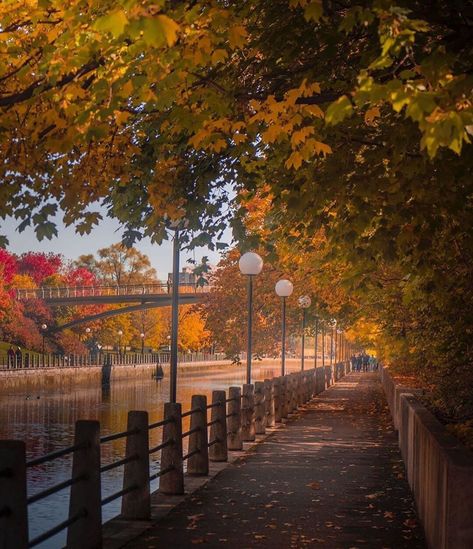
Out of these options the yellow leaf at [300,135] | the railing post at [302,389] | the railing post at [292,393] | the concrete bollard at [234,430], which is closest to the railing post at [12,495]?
the yellow leaf at [300,135]

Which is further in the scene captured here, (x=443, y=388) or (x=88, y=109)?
(x=443, y=388)

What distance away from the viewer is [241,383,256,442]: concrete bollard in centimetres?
1795

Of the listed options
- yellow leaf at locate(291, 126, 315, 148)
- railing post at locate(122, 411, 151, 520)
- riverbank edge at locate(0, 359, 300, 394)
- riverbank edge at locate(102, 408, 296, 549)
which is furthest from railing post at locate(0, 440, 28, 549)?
riverbank edge at locate(0, 359, 300, 394)

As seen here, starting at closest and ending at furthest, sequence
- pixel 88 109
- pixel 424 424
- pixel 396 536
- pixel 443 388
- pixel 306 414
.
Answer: pixel 88 109
pixel 396 536
pixel 424 424
pixel 443 388
pixel 306 414

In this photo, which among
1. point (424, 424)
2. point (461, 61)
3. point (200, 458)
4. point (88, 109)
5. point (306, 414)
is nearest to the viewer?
point (88, 109)

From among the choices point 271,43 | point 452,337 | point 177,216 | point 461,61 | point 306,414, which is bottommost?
point 306,414

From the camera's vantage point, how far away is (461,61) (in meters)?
7.97

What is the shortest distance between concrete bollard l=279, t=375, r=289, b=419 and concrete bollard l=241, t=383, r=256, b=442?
5.84 m

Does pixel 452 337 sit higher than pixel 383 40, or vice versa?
pixel 383 40

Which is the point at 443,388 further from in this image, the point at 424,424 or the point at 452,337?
the point at 424,424

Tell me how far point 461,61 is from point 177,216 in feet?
15.1

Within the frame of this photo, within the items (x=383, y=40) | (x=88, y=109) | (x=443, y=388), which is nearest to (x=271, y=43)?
(x=88, y=109)

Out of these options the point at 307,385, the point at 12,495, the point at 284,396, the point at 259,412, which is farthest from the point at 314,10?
the point at 307,385

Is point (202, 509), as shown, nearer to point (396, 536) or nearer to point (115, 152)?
point (396, 536)
